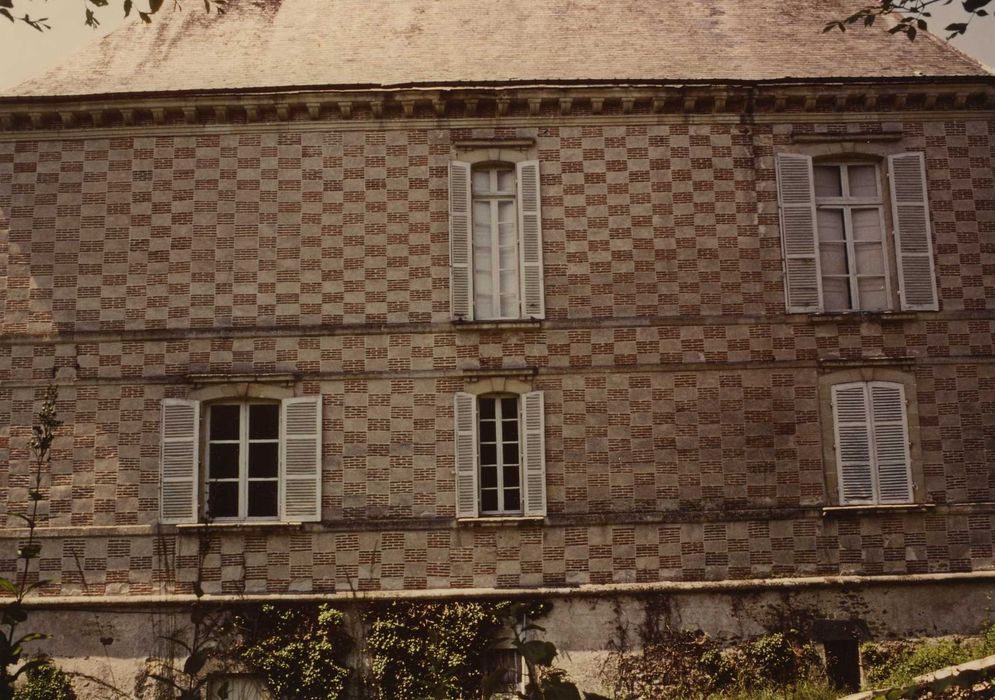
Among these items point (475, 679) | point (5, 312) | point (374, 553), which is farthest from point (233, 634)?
point (5, 312)

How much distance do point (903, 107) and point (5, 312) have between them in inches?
494

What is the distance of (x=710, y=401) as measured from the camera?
38.8ft

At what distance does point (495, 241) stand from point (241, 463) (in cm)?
446

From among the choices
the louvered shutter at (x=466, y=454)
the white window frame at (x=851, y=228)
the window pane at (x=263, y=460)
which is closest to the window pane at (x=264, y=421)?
the window pane at (x=263, y=460)

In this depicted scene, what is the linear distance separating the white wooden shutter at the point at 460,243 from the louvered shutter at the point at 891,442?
18.0ft

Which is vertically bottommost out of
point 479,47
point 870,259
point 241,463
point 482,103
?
point 241,463

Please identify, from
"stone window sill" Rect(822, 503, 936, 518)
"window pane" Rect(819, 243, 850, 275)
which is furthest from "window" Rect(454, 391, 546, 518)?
"window pane" Rect(819, 243, 850, 275)

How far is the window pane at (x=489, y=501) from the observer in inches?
459

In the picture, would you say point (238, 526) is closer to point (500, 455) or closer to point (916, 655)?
point (500, 455)

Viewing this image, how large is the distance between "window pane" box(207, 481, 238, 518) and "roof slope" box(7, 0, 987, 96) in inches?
212

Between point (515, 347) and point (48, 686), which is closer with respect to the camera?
point (48, 686)

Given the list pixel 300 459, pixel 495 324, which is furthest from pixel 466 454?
pixel 300 459

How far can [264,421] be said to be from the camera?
11.8 metres

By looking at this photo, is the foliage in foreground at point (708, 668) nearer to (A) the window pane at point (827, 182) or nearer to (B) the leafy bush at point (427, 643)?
(B) the leafy bush at point (427, 643)
